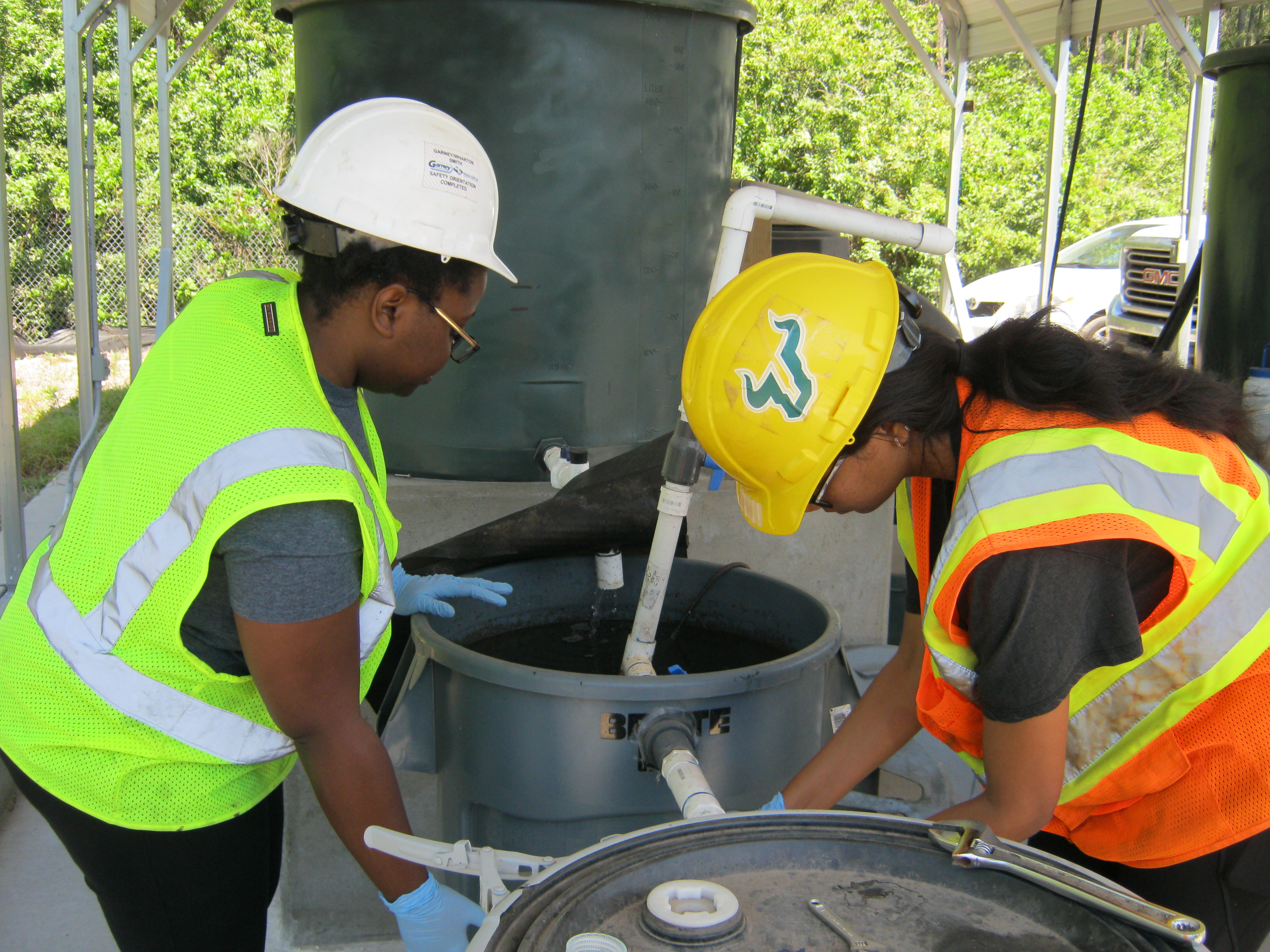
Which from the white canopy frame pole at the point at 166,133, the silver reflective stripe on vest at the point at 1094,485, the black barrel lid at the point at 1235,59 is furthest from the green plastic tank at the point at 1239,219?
the white canopy frame pole at the point at 166,133

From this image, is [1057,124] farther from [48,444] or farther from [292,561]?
[48,444]

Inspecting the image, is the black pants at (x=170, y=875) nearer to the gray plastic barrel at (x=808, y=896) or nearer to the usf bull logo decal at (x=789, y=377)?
the gray plastic barrel at (x=808, y=896)

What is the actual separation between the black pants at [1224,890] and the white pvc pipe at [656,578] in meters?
0.76

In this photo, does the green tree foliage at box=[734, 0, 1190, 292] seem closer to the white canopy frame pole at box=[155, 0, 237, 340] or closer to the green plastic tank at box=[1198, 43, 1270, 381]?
the white canopy frame pole at box=[155, 0, 237, 340]

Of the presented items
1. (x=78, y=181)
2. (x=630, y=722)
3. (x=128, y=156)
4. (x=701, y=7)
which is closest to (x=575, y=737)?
(x=630, y=722)

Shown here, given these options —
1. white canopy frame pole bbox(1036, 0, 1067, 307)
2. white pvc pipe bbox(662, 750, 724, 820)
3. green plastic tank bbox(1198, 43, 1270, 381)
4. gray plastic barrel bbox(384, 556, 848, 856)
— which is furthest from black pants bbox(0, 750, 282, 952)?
white canopy frame pole bbox(1036, 0, 1067, 307)

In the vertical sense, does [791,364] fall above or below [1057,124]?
below

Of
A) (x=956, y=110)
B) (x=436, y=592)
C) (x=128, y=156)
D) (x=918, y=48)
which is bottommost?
(x=436, y=592)

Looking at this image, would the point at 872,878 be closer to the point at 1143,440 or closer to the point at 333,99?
the point at 1143,440

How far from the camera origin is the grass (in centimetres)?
682

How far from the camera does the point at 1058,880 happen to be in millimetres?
962

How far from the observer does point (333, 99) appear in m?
2.58

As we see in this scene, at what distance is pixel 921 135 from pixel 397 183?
14.7 metres

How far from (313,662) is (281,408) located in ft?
0.97
